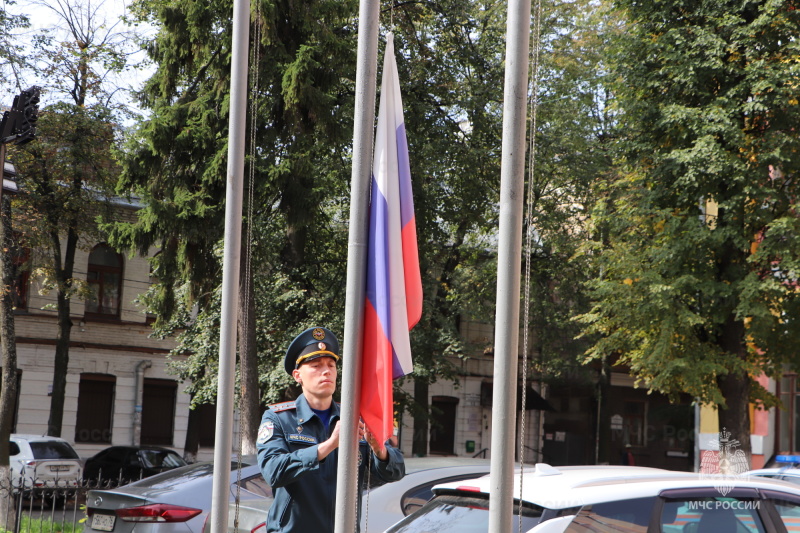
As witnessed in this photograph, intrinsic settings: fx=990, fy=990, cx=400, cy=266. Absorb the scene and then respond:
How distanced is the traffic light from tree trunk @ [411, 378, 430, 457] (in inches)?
512

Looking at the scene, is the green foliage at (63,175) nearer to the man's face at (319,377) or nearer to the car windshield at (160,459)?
the car windshield at (160,459)

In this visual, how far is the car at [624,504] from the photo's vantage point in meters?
4.92

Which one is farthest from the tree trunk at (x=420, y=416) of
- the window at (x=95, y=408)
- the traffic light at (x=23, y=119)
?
the traffic light at (x=23, y=119)

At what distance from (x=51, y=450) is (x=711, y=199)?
15899 mm

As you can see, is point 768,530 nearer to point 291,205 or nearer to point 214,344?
point 291,205

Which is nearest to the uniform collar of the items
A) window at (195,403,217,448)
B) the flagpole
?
the flagpole

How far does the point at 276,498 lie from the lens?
4691mm

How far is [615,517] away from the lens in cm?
497

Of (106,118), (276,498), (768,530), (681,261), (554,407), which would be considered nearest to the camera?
(276,498)

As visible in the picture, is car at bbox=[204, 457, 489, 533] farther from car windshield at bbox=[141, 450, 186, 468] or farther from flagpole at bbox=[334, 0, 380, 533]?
car windshield at bbox=[141, 450, 186, 468]

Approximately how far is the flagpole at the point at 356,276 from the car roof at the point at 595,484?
773 millimetres

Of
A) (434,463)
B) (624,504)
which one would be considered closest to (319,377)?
(624,504)

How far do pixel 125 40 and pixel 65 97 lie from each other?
207cm

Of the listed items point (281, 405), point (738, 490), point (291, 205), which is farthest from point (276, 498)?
point (291, 205)
